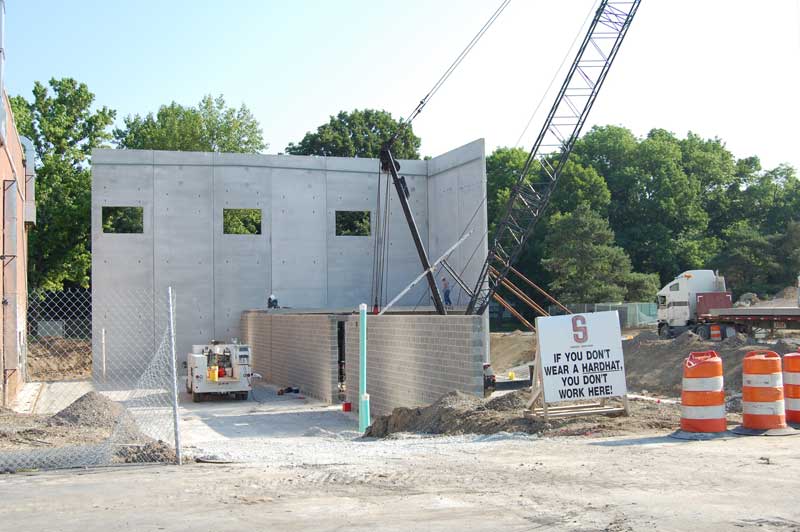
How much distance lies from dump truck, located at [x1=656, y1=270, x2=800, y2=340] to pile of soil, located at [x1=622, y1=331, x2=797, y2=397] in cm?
145

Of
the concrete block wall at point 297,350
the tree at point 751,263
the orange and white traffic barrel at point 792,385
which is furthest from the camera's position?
the tree at point 751,263

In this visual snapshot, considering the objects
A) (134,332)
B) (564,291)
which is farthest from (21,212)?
(564,291)

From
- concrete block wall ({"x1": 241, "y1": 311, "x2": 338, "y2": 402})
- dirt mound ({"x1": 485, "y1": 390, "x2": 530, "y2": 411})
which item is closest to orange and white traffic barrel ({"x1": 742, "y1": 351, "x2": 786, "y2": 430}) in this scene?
dirt mound ({"x1": 485, "y1": 390, "x2": 530, "y2": 411})

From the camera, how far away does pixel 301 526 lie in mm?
6973

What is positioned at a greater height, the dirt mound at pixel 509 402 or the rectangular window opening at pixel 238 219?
the rectangular window opening at pixel 238 219

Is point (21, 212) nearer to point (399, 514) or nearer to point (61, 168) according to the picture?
point (61, 168)

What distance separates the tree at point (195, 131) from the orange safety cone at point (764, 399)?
195 ft

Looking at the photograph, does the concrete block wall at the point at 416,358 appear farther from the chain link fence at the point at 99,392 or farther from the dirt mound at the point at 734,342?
the dirt mound at the point at 734,342

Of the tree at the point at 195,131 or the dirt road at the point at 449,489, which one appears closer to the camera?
the dirt road at the point at 449,489

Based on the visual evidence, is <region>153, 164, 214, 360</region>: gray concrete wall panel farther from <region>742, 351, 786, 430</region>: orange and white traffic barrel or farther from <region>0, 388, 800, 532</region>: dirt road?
<region>742, 351, 786, 430</region>: orange and white traffic barrel

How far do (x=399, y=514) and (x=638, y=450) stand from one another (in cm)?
456

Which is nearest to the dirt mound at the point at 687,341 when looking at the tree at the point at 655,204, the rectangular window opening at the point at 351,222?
the tree at the point at 655,204

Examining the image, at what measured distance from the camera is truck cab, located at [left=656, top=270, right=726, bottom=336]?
38750 millimetres

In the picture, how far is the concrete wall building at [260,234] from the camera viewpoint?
35531mm
